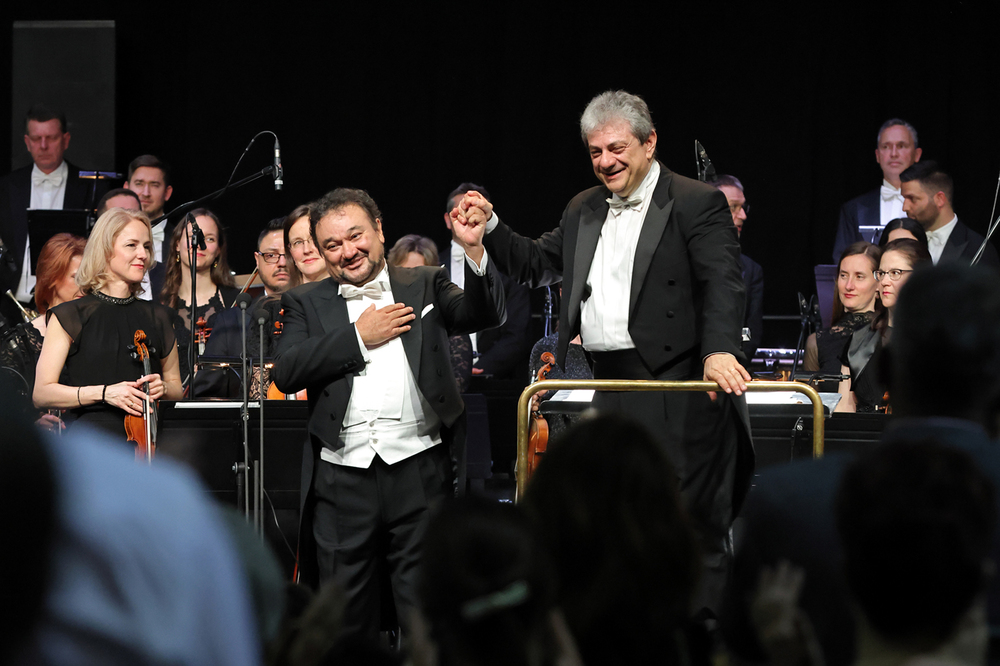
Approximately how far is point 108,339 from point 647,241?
244 cm

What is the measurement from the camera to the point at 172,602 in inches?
37.4

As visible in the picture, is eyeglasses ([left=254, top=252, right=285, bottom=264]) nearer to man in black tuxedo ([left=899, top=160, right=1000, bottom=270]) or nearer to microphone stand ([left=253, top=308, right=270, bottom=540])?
microphone stand ([left=253, top=308, right=270, bottom=540])

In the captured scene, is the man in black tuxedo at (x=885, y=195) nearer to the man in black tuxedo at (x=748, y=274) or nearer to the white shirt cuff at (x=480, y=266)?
the man in black tuxedo at (x=748, y=274)

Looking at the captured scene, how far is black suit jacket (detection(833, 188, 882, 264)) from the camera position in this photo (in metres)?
7.71

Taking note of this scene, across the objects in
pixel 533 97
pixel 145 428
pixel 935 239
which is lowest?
pixel 145 428

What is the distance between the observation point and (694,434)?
133 inches

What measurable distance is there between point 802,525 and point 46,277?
476 cm

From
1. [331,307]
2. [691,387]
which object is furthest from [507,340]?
[691,387]

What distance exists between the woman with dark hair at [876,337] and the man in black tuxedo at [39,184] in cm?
558

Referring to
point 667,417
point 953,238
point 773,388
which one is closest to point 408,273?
point 667,417

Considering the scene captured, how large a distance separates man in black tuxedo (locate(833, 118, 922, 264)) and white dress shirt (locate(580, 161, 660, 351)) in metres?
4.24

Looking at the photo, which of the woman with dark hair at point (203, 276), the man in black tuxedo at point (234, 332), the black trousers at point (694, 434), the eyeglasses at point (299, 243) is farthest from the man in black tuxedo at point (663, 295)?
the woman with dark hair at point (203, 276)

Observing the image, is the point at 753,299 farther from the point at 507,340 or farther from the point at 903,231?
the point at 507,340

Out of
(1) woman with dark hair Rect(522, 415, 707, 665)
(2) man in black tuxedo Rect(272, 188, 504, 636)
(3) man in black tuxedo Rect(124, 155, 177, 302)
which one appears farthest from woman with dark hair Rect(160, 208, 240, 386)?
(1) woman with dark hair Rect(522, 415, 707, 665)
